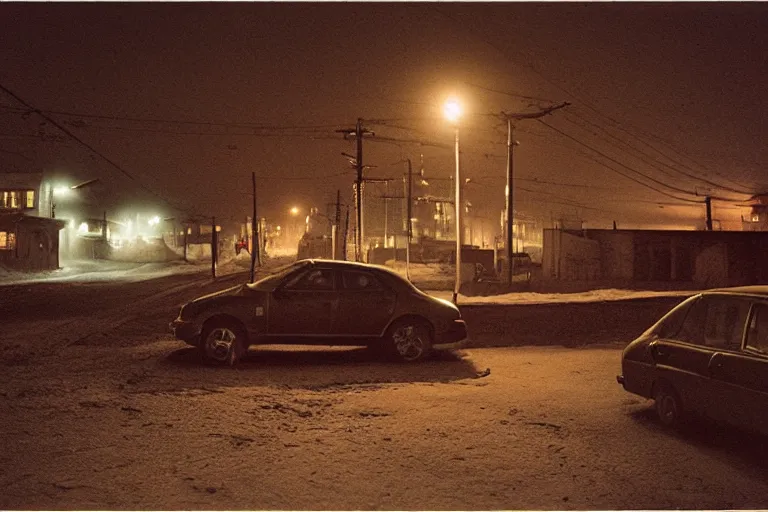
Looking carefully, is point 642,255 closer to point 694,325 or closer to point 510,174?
point 510,174

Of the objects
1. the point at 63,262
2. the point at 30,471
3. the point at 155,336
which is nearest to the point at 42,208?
the point at 63,262

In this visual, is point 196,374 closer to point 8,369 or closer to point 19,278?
point 8,369

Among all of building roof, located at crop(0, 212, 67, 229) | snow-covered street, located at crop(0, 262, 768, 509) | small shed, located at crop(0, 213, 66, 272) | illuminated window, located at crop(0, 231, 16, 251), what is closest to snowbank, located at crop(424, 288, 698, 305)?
snow-covered street, located at crop(0, 262, 768, 509)

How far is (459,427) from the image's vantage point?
20.9 ft

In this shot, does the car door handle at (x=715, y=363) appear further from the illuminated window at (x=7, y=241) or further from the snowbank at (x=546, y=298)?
the illuminated window at (x=7, y=241)

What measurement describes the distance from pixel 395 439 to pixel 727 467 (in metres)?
2.72

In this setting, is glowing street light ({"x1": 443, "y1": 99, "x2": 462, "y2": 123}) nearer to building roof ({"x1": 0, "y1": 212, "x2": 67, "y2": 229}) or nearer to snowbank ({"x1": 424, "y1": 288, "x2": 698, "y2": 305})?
snowbank ({"x1": 424, "y1": 288, "x2": 698, "y2": 305})

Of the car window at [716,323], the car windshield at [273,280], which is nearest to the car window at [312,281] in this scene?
the car windshield at [273,280]

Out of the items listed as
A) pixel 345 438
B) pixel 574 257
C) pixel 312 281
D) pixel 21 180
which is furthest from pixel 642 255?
pixel 21 180

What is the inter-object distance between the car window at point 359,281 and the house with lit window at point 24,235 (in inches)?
1639

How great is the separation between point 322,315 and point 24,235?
43605 mm

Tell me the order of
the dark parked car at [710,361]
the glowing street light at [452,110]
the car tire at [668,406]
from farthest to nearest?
the glowing street light at [452,110] < the car tire at [668,406] < the dark parked car at [710,361]

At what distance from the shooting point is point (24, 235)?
46.2 m

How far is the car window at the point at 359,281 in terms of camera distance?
401 inches
